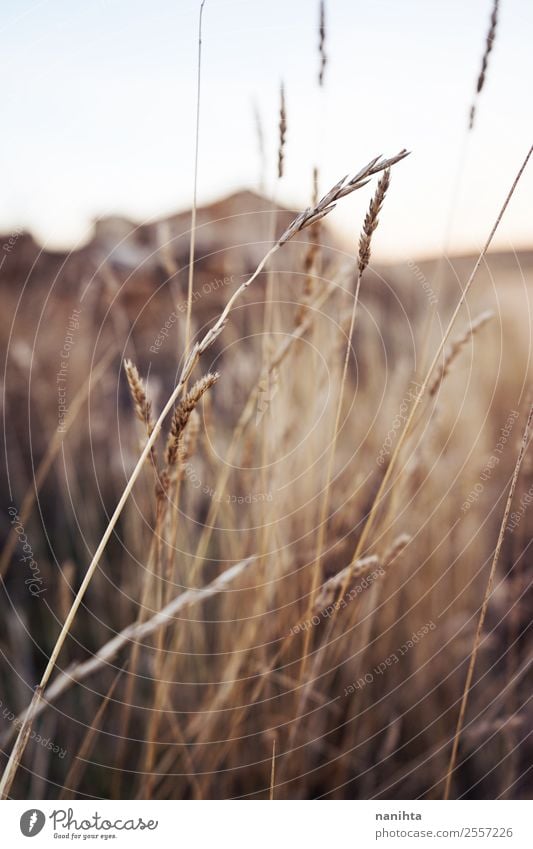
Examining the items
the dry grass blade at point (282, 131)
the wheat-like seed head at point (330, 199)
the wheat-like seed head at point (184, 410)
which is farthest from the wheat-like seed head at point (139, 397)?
the dry grass blade at point (282, 131)

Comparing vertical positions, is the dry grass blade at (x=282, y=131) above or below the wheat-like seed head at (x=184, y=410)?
above

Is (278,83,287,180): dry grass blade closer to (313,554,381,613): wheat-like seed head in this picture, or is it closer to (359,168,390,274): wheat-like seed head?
(359,168,390,274): wheat-like seed head

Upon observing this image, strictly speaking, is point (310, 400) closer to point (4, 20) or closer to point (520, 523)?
point (520, 523)

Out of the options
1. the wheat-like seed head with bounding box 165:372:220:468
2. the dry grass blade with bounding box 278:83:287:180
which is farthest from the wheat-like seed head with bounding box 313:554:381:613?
the dry grass blade with bounding box 278:83:287:180

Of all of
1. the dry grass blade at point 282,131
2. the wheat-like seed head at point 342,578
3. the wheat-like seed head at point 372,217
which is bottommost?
the wheat-like seed head at point 342,578

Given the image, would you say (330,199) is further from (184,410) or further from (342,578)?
(342,578)

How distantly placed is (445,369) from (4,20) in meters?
0.61

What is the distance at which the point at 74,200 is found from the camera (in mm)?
679

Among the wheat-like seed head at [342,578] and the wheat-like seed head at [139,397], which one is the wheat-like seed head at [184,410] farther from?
the wheat-like seed head at [342,578]

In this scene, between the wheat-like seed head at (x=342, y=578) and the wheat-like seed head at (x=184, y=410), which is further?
the wheat-like seed head at (x=342, y=578)

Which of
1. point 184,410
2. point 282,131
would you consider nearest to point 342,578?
point 184,410

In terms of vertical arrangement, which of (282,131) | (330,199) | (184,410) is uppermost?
(282,131)

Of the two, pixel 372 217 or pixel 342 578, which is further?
pixel 342 578
